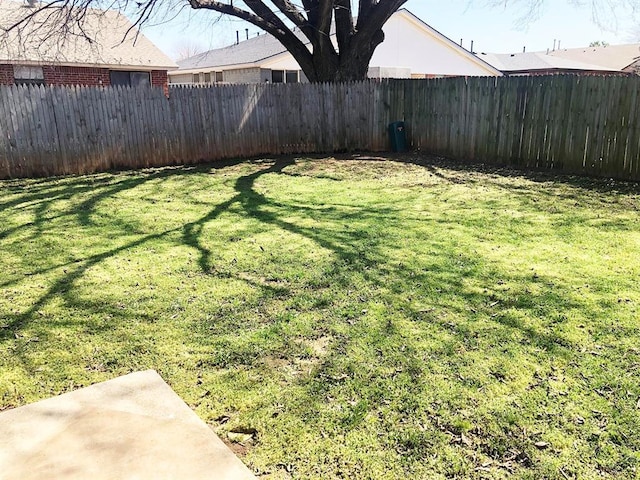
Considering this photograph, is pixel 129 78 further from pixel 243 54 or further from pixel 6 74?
pixel 243 54

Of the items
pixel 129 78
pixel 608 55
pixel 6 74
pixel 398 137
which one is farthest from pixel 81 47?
pixel 608 55

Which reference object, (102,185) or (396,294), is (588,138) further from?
(102,185)

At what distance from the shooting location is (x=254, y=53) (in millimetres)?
23281

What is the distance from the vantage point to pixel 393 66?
24.3m

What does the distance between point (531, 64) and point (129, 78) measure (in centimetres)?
2909

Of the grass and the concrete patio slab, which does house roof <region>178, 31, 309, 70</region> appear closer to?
the grass

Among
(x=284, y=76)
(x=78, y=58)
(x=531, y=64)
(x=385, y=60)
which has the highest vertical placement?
(x=531, y=64)

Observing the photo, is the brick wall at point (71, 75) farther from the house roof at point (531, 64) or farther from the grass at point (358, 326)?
the house roof at point (531, 64)

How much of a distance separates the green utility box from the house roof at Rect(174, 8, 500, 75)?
1121 cm

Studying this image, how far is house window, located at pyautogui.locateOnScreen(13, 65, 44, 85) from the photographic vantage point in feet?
52.6

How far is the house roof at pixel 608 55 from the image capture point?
38594 millimetres

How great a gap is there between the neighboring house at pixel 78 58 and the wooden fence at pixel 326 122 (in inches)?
232

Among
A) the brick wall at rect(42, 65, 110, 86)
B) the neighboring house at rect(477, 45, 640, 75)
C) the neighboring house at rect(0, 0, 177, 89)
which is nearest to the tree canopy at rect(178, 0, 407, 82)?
the neighboring house at rect(0, 0, 177, 89)

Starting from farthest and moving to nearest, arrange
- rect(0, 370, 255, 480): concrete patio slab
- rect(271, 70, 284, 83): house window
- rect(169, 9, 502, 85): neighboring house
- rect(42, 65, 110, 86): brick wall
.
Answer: rect(271, 70, 284, 83): house window < rect(169, 9, 502, 85): neighboring house < rect(42, 65, 110, 86): brick wall < rect(0, 370, 255, 480): concrete patio slab
